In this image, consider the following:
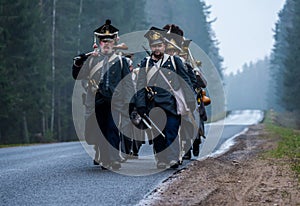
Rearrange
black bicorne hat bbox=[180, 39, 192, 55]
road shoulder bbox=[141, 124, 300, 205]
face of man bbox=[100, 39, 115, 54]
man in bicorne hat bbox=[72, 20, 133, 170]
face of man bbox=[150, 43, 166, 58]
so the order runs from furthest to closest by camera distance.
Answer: black bicorne hat bbox=[180, 39, 192, 55] → face of man bbox=[150, 43, 166, 58] → face of man bbox=[100, 39, 115, 54] → man in bicorne hat bbox=[72, 20, 133, 170] → road shoulder bbox=[141, 124, 300, 205]

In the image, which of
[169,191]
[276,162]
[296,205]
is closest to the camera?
[296,205]

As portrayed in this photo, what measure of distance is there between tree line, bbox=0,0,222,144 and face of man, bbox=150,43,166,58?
19.7 m

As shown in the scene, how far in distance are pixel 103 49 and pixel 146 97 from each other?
103 centimetres

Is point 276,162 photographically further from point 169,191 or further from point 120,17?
point 120,17

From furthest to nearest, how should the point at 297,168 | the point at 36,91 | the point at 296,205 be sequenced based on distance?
the point at 36,91 → the point at 297,168 → the point at 296,205

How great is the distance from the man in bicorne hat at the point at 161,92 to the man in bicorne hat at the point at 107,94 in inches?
13.7

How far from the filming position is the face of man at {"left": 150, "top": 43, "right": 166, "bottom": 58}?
1040 cm

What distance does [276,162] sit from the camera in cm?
1137

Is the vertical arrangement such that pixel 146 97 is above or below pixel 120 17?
below

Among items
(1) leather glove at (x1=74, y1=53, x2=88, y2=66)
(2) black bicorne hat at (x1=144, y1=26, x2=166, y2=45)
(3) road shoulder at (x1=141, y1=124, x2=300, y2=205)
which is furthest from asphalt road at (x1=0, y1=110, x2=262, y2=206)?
(2) black bicorne hat at (x1=144, y1=26, x2=166, y2=45)

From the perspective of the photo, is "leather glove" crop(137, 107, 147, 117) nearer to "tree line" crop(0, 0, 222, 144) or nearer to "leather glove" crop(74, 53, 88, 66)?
"leather glove" crop(74, 53, 88, 66)

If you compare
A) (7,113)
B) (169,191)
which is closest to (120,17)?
(7,113)

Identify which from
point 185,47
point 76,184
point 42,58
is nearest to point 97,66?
point 76,184

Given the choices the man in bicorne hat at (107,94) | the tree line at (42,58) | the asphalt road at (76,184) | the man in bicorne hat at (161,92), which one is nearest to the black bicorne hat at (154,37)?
the man in bicorne hat at (161,92)
